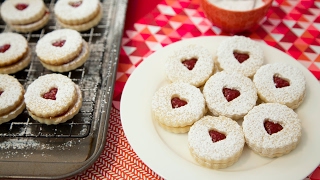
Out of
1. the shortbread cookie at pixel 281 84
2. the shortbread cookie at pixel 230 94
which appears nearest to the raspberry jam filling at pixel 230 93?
the shortbread cookie at pixel 230 94

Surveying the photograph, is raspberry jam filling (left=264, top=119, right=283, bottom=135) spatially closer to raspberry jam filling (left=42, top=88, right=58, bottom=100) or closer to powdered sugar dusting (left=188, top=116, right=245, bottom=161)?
powdered sugar dusting (left=188, top=116, right=245, bottom=161)

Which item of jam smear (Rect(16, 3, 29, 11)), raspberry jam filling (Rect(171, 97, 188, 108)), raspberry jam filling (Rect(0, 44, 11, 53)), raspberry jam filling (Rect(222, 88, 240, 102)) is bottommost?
raspberry jam filling (Rect(0, 44, 11, 53))

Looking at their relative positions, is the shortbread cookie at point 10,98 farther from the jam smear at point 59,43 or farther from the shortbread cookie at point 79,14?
the shortbread cookie at point 79,14

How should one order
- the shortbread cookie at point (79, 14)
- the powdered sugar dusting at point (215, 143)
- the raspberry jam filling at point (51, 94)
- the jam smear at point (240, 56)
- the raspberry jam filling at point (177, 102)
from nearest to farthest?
the powdered sugar dusting at point (215, 143)
the raspberry jam filling at point (177, 102)
the raspberry jam filling at point (51, 94)
the jam smear at point (240, 56)
the shortbread cookie at point (79, 14)

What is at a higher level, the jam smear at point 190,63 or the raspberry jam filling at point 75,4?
the jam smear at point 190,63

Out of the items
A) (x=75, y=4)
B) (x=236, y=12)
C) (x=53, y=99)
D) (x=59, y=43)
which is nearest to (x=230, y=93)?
(x=236, y=12)

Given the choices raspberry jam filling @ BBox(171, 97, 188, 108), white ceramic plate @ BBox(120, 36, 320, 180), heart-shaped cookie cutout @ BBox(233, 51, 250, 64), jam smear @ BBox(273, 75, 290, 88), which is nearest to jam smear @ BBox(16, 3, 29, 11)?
white ceramic plate @ BBox(120, 36, 320, 180)

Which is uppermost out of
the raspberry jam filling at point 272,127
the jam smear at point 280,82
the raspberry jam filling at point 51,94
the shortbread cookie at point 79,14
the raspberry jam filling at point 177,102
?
the jam smear at point 280,82
